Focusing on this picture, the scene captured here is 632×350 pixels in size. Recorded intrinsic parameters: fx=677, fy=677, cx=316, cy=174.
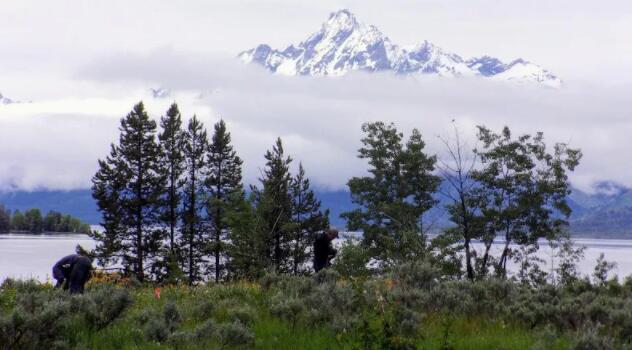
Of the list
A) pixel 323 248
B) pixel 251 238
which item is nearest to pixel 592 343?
pixel 323 248

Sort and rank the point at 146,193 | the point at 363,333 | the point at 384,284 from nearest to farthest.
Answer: the point at 363,333
the point at 384,284
the point at 146,193

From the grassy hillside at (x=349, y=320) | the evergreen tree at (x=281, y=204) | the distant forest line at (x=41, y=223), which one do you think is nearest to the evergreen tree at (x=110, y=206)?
the evergreen tree at (x=281, y=204)

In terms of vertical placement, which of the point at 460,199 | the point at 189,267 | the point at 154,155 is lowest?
the point at 189,267

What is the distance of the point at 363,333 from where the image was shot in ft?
26.1

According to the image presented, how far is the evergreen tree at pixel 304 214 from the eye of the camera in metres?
58.3

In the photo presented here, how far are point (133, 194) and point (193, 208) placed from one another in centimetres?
670

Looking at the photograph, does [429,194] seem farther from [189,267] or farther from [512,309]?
[512,309]

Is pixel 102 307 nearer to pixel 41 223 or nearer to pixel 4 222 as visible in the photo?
pixel 41 223

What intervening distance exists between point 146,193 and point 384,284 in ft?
158

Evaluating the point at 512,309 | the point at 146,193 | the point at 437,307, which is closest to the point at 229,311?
the point at 437,307

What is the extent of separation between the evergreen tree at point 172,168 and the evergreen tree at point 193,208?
0.75 meters

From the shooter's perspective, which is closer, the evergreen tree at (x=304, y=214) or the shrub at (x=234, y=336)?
the shrub at (x=234, y=336)

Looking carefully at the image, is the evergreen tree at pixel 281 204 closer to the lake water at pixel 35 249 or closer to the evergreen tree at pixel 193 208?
the evergreen tree at pixel 193 208

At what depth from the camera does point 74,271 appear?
1177 cm
